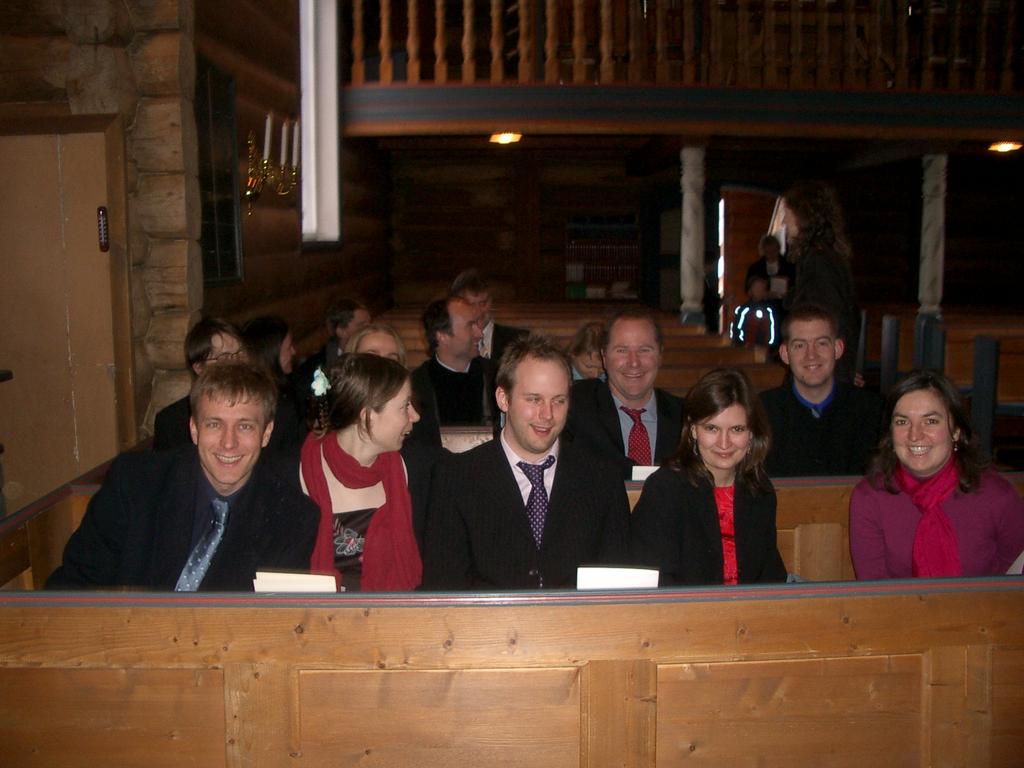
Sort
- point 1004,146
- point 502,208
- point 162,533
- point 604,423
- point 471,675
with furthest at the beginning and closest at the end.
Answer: point 502,208, point 1004,146, point 604,423, point 162,533, point 471,675

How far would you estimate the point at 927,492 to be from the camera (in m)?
3.07

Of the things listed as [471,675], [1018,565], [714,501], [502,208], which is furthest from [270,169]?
[502,208]

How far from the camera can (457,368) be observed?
17.4 ft

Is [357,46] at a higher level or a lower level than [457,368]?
higher

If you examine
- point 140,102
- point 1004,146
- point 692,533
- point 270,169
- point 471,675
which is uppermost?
point 1004,146

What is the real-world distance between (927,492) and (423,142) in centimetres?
1103

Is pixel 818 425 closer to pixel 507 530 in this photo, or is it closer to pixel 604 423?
pixel 604 423

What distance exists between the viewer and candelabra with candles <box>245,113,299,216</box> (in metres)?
6.34

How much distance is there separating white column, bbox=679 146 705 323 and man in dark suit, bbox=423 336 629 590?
7755 mm

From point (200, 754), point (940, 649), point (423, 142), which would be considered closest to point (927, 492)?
point (940, 649)

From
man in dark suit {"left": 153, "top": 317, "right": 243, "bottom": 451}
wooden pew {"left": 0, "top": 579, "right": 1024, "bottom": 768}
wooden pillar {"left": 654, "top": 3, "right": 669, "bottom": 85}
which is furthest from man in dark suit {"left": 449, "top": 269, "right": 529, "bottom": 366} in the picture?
wooden pillar {"left": 654, "top": 3, "right": 669, "bottom": 85}

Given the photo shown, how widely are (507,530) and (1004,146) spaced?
33.1 ft

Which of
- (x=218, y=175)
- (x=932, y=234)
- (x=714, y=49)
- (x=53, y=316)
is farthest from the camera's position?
→ (x=932, y=234)

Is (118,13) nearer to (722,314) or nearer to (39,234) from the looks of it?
(39,234)
